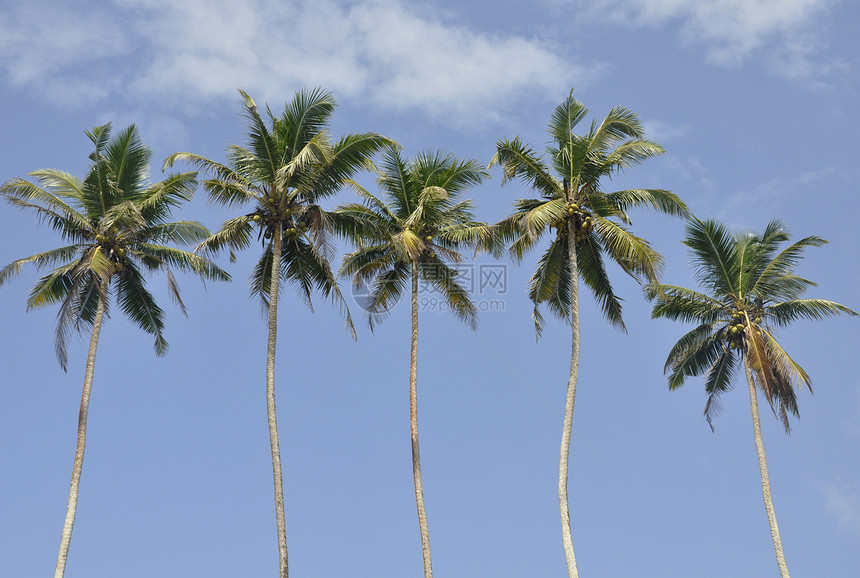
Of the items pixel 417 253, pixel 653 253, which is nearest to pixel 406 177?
pixel 417 253

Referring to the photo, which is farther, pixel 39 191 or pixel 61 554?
pixel 39 191

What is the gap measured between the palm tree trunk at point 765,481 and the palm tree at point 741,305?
37 millimetres

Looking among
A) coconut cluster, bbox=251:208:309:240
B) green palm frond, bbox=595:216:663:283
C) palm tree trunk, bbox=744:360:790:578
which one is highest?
coconut cluster, bbox=251:208:309:240

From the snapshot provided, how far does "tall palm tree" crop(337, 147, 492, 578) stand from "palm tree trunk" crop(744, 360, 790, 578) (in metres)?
10.7

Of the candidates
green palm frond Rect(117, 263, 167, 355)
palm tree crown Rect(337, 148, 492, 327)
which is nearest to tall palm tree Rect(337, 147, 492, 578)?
palm tree crown Rect(337, 148, 492, 327)

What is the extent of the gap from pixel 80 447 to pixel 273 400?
6170 millimetres

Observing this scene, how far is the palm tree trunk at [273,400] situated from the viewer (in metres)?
25.3

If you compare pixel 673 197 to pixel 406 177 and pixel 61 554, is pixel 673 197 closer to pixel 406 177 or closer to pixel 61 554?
pixel 406 177

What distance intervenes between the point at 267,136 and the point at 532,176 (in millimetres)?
8968

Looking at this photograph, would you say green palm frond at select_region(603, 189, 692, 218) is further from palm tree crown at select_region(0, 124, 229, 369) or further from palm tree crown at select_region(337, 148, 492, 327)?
palm tree crown at select_region(0, 124, 229, 369)

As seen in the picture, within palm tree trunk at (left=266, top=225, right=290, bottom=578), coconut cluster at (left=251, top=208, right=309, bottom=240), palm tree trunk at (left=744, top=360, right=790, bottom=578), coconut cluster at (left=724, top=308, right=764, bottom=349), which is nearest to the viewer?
palm tree trunk at (left=266, top=225, right=290, bottom=578)

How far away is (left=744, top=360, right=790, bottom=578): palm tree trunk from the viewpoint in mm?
30969

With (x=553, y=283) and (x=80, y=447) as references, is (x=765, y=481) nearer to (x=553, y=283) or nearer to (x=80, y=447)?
(x=553, y=283)

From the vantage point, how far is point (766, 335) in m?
32.8
